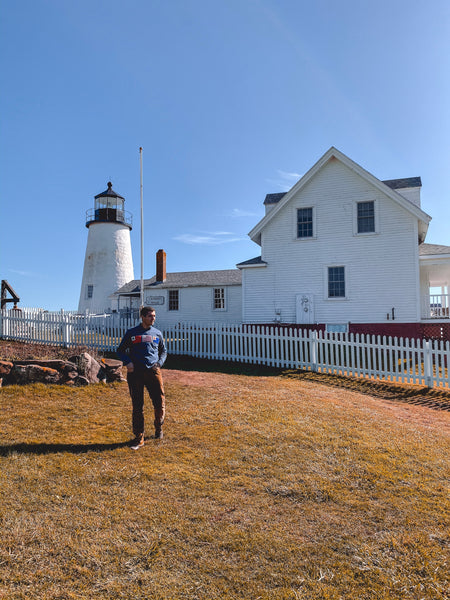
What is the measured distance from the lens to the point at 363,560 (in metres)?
3.63

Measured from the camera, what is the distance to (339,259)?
1984 cm

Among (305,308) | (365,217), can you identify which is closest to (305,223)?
(365,217)

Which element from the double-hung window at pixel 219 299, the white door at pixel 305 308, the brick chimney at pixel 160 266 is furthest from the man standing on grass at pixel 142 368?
the brick chimney at pixel 160 266

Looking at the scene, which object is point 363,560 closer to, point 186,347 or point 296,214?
point 186,347

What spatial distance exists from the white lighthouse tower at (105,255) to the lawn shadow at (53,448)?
28544 mm

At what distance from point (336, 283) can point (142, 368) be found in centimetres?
1550

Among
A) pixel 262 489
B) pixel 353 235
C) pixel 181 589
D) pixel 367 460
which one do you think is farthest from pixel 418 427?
pixel 353 235

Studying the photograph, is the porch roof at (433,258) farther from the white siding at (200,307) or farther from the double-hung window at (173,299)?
the double-hung window at (173,299)

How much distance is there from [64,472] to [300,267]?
16967mm

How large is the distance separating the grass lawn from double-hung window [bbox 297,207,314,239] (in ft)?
45.3

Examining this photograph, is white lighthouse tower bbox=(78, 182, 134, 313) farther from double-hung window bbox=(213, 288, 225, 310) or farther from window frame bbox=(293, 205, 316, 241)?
window frame bbox=(293, 205, 316, 241)

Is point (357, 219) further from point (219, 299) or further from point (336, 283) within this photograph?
point (219, 299)

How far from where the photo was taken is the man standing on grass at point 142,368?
621cm

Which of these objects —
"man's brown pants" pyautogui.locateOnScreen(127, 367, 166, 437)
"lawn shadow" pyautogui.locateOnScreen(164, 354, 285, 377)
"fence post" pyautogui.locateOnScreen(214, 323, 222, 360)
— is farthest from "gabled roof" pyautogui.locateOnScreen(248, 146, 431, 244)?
"man's brown pants" pyautogui.locateOnScreen(127, 367, 166, 437)
